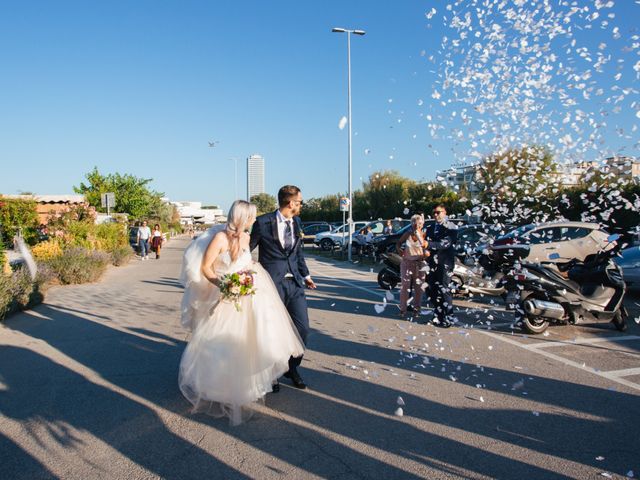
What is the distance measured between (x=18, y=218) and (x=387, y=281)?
19754 mm

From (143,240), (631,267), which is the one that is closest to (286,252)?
(631,267)

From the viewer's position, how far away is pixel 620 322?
7.96 metres

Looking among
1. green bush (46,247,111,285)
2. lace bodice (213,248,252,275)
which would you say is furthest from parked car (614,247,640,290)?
green bush (46,247,111,285)

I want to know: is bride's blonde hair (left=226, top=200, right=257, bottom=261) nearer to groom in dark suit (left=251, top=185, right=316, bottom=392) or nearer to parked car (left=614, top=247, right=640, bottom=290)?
groom in dark suit (left=251, top=185, right=316, bottom=392)

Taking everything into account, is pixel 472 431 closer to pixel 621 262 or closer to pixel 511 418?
pixel 511 418

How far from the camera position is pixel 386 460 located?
3617 millimetres

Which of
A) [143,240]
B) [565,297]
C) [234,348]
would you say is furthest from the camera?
[143,240]

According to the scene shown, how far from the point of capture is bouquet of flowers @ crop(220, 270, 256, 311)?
461 centimetres

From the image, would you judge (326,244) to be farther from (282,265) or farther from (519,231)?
(282,265)

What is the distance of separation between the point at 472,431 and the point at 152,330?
18.6 feet

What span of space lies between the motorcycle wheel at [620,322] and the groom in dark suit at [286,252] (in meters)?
5.52

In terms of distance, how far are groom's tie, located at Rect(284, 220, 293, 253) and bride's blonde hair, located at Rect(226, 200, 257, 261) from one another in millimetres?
502

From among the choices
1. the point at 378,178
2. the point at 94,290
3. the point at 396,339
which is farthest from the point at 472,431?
the point at 378,178

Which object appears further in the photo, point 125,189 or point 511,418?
point 125,189
